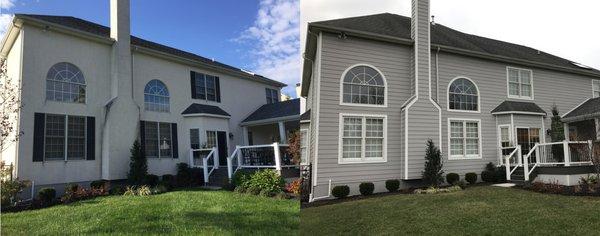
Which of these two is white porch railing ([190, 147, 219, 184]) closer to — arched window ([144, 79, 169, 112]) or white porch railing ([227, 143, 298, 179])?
arched window ([144, 79, 169, 112])

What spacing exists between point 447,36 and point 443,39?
601 millimetres

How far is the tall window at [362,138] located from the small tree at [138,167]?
4.01m

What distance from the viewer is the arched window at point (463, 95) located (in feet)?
38.9

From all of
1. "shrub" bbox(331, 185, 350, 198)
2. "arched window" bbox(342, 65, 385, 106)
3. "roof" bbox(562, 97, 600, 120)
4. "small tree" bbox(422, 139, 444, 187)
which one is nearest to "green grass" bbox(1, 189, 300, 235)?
"shrub" bbox(331, 185, 350, 198)

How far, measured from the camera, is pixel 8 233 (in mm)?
4348

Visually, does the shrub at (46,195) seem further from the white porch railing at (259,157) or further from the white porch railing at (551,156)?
the white porch railing at (551,156)

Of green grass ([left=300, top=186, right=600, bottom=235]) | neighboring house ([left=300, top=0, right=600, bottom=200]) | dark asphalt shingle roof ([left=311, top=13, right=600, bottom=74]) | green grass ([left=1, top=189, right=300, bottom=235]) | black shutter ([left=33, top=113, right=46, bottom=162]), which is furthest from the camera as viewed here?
dark asphalt shingle roof ([left=311, top=13, right=600, bottom=74])

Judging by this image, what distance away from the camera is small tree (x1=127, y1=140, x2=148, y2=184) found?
6531 millimetres

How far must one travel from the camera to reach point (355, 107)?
9.55 meters

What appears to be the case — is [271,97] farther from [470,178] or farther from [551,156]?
[551,156]

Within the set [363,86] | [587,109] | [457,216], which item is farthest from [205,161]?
[587,109]

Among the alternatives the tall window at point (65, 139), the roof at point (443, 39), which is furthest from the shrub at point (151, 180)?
the roof at point (443, 39)

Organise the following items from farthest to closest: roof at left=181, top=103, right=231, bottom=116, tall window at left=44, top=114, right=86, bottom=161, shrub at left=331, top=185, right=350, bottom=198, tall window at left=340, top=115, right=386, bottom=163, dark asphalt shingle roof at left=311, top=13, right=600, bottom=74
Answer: dark asphalt shingle roof at left=311, top=13, right=600, bottom=74 < tall window at left=340, top=115, right=386, bottom=163 < roof at left=181, top=103, right=231, bottom=116 < shrub at left=331, top=185, right=350, bottom=198 < tall window at left=44, top=114, right=86, bottom=161

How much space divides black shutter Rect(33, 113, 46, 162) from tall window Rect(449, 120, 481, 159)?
9.23 meters
